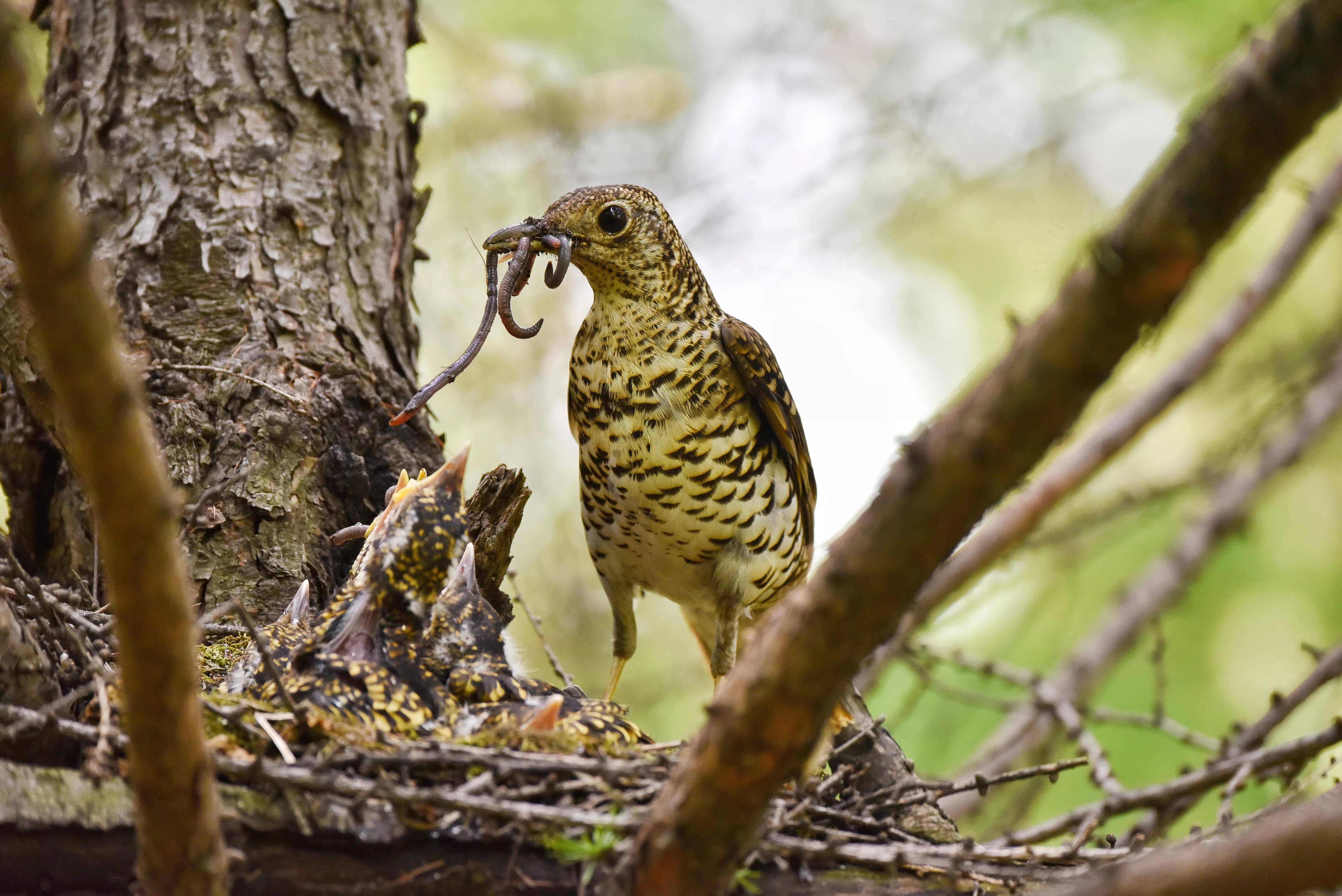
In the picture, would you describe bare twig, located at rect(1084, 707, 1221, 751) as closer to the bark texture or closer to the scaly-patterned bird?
the scaly-patterned bird

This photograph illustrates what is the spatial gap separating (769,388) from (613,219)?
874 mm

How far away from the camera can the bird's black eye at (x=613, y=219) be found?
13.7 ft

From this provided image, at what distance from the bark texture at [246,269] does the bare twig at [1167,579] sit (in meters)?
2.68

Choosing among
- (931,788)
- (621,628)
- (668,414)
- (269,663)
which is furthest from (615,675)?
(269,663)

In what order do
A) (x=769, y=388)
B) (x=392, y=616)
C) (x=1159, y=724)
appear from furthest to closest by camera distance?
(x=769, y=388) → (x=1159, y=724) → (x=392, y=616)

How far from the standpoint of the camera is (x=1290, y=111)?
47.7 inches

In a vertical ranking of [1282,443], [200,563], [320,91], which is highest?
[320,91]

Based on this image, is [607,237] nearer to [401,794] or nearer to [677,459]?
[677,459]

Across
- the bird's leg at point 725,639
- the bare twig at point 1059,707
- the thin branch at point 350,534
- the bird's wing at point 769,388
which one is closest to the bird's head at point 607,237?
the bird's wing at point 769,388

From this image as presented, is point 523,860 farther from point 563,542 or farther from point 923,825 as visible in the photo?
point 563,542

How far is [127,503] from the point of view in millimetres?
1365

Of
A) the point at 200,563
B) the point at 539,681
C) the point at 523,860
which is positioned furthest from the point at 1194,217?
the point at 200,563

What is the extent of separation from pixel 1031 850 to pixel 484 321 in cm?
245

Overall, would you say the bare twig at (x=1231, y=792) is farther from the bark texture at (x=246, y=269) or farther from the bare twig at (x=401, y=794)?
the bark texture at (x=246, y=269)
